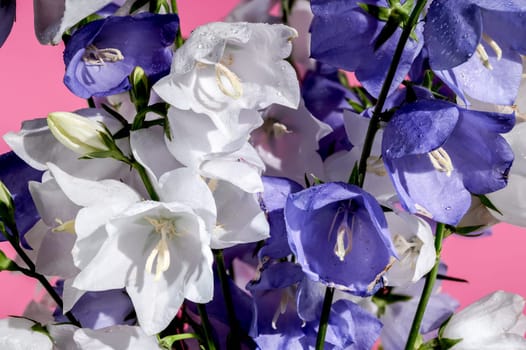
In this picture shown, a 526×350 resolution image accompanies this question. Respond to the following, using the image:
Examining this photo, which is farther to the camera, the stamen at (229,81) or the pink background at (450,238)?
the pink background at (450,238)

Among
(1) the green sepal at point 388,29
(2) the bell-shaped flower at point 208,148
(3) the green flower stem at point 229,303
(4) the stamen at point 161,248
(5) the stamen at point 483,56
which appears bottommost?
(3) the green flower stem at point 229,303

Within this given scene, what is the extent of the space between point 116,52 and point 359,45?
0.13m

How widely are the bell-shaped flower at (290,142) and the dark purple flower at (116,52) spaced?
0.36 feet

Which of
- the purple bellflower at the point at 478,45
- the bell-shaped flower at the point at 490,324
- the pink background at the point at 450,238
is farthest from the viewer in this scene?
the pink background at the point at 450,238

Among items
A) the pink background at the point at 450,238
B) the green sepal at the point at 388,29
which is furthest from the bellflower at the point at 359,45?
the pink background at the point at 450,238

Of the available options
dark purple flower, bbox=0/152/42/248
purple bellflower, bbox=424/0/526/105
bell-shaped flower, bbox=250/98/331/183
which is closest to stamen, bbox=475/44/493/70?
purple bellflower, bbox=424/0/526/105

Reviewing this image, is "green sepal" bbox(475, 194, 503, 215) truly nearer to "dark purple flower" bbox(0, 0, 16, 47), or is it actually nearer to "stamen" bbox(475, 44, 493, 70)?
"stamen" bbox(475, 44, 493, 70)

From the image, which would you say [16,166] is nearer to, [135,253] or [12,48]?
[135,253]

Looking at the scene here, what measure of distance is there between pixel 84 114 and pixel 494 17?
A: 0.21 m

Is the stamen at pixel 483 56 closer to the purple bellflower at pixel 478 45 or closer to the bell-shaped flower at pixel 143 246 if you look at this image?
the purple bellflower at pixel 478 45

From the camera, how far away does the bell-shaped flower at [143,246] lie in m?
0.46

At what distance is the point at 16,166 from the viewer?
537 millimetres

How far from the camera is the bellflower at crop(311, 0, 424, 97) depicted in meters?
0.51

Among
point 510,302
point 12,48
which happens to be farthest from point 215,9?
point 510,302
